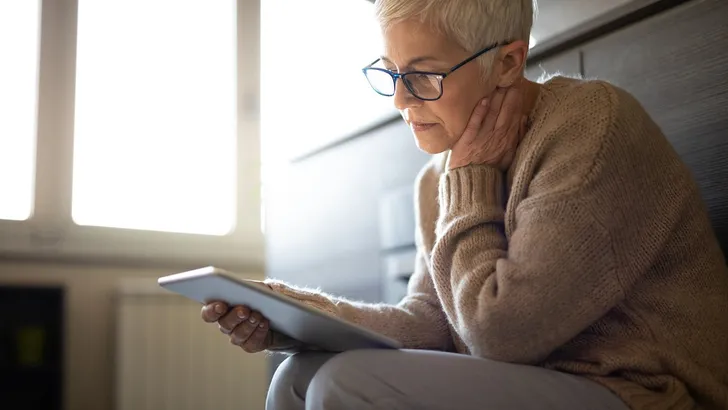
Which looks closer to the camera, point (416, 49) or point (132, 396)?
point (416, 49)

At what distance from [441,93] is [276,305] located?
0.37m

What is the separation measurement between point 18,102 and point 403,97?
77.2 inches

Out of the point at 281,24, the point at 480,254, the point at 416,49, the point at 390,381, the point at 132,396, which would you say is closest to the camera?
the point at 390,381

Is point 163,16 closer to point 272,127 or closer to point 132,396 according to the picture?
point 272,127

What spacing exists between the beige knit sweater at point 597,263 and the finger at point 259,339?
0.23 meters

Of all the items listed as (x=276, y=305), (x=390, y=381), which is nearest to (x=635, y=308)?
(x=390, y=381)

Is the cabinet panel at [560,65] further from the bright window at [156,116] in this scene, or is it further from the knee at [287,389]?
the bright window at [156,116]

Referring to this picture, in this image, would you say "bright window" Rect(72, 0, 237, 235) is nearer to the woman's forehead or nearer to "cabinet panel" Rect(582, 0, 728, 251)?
the woman's forehead

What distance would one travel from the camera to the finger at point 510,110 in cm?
92

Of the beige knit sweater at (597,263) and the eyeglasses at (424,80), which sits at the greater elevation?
the eyeglasses at (424,80)

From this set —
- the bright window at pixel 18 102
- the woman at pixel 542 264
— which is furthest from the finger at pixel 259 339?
the bright window at pixel 18 102

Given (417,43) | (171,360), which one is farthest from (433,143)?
(171,360)

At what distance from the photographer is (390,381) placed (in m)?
0.69

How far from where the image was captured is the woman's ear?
946 mm
